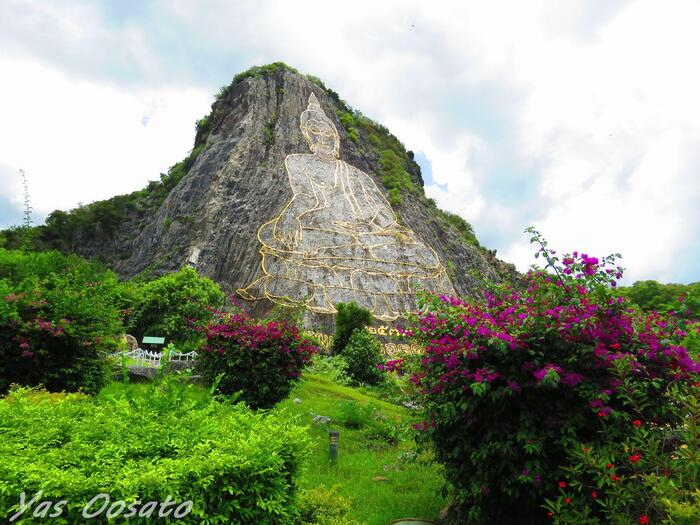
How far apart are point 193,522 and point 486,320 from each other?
2878 millimetres

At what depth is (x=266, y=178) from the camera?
103 ft

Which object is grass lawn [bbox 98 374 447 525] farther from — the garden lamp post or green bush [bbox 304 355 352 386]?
green bush [bbox 304 355 352 386]

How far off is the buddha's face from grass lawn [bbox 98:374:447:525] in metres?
26.5

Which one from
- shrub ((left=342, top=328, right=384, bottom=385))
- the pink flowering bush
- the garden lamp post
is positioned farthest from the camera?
shrub ((left=342, top=328, right=384, bottom=385))

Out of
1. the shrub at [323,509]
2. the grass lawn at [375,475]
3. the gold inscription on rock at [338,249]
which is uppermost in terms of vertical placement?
the gold inscription on rock at [338,249]

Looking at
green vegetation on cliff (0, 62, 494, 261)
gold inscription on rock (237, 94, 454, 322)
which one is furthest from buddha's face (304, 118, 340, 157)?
green vegetation on cliff (0, 62, 494, 261)

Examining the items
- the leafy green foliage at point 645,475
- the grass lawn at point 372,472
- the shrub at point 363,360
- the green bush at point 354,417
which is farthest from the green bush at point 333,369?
the leafy green foliage at point 645,475

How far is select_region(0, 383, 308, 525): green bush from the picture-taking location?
2606 millimetres

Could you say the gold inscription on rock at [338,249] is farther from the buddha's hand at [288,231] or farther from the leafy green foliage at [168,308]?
the leafy green foliage at [168,308]

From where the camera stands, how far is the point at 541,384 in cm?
384

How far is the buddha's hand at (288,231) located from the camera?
87.8 feet

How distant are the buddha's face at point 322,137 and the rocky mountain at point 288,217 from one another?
96mm

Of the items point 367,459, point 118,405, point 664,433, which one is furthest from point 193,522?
point 367,459

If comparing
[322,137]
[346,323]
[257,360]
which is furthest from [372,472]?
[322,137]
